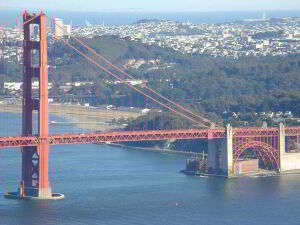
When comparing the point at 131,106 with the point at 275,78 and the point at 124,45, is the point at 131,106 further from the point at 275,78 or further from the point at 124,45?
the point at 124,45

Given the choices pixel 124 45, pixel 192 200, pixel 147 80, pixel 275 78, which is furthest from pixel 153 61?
pixel 192 200

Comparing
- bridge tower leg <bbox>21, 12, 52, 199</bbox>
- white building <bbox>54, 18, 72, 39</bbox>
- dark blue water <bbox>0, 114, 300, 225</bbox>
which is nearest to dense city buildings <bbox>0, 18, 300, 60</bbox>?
white building <bbox>54, 18, 72, 39</bbox>

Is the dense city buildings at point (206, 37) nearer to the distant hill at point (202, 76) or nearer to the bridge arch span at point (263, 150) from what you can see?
the distant hill at point (202, 76)

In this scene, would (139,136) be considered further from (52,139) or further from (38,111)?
(38,111)

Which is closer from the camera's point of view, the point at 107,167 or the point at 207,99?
the point at 107,167

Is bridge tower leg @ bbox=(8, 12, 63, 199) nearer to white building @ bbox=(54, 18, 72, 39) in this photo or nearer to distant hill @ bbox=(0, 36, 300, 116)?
white building @ bbox=(54, 18, 72, 39)
